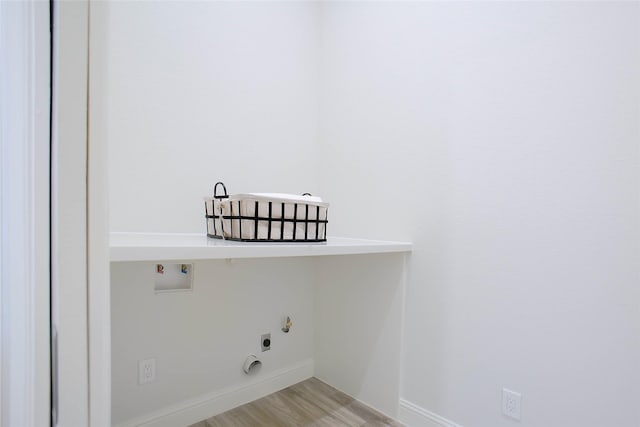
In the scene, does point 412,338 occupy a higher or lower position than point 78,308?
lower

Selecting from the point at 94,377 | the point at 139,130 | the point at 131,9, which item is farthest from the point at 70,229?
the point at 131,9

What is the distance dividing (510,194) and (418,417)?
1060 mm

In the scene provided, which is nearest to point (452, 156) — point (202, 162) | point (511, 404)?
point (511, 404)

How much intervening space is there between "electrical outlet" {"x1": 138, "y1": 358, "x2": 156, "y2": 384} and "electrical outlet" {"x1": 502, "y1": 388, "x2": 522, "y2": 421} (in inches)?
55.1

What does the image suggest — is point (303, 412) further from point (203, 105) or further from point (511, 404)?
point (203, 105)

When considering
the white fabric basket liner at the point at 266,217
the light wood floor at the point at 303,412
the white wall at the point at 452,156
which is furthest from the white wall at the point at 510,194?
the white fabric basket liner at the point at 266,217

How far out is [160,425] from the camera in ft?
4.80

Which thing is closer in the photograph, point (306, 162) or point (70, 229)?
point (70, 229)

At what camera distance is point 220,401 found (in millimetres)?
1639

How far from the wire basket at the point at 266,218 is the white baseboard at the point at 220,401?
0.81 m

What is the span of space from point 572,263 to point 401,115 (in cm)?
94

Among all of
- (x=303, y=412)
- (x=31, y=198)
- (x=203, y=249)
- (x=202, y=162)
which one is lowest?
(x=303, y=412)

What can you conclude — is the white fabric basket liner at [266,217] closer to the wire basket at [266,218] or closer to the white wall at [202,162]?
the wire basket at [266,218]

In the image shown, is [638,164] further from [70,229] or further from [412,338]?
[70,229]
